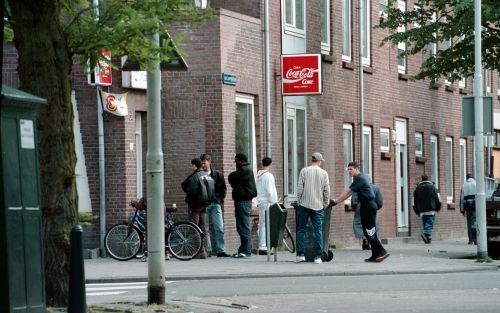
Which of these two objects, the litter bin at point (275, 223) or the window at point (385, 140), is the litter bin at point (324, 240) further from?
the window at point (385, 140)

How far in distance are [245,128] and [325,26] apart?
5.55 m

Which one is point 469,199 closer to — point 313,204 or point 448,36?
point 448,36

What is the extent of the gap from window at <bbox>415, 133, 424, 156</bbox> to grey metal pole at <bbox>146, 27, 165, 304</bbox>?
91.1 feet

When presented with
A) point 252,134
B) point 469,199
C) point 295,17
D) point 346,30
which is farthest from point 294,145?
point 469,199

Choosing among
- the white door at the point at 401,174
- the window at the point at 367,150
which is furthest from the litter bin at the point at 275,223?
the white door at the point at 401,174

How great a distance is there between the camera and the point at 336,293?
17.4m

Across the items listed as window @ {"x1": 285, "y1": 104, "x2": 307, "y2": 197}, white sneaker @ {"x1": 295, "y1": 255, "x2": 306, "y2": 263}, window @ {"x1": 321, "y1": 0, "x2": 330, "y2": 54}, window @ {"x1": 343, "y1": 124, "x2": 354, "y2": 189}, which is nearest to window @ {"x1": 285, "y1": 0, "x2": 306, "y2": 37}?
window @ {"x1": 321, "y1": 0, "x2": 330, "y2": 54}

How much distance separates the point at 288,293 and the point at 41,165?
204 inches

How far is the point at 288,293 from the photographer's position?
689 inches

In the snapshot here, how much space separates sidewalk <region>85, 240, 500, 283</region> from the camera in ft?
68.5

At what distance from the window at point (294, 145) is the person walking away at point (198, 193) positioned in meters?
5.69

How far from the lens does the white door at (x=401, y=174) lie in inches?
1570

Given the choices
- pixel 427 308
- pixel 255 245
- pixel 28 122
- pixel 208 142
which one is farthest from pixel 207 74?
pixel 28 122

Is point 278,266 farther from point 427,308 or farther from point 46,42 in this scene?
point 46,42
